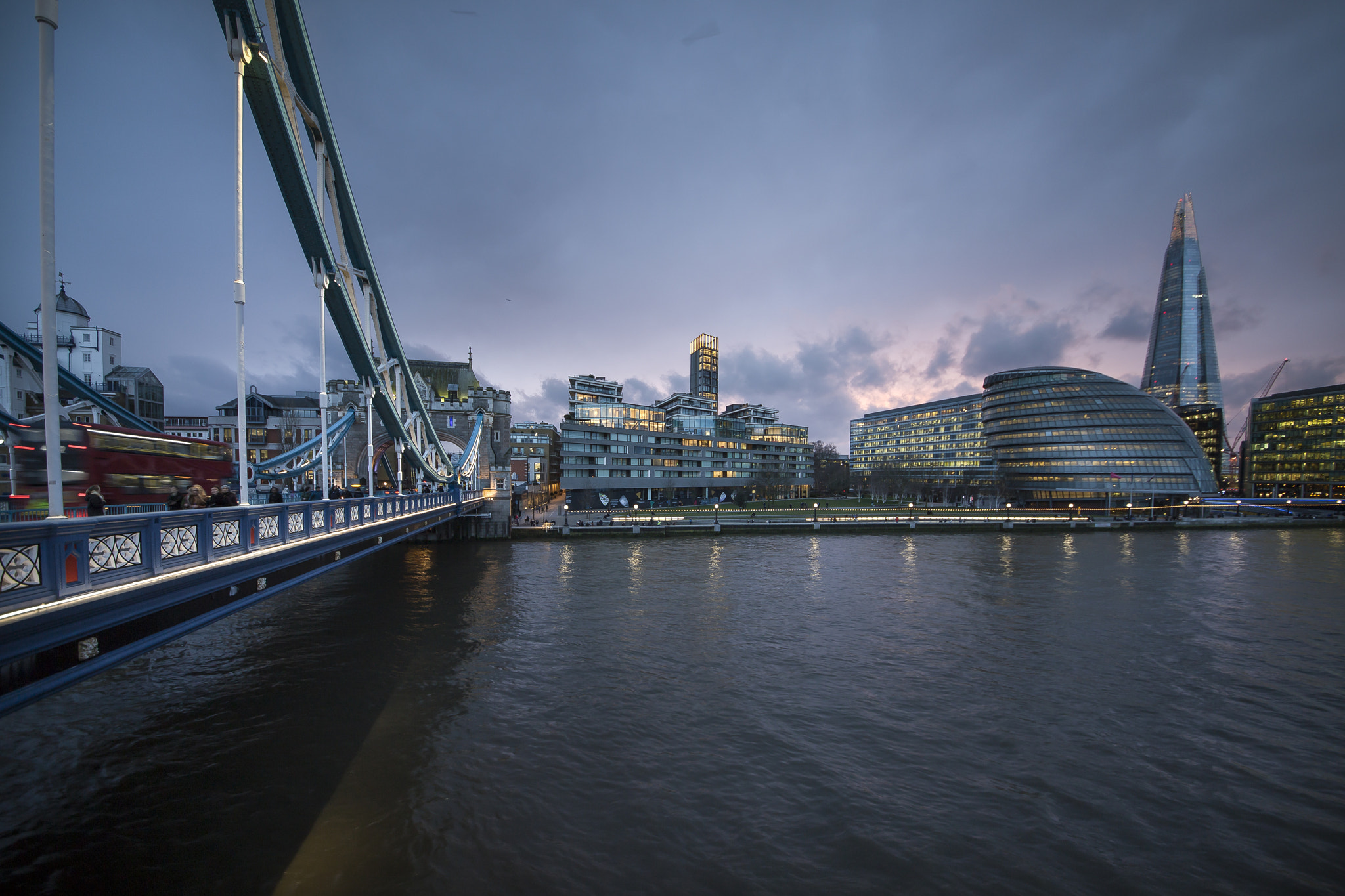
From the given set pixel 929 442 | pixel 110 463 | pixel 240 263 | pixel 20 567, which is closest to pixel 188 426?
pixel 110 463

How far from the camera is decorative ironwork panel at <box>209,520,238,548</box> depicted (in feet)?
29.6

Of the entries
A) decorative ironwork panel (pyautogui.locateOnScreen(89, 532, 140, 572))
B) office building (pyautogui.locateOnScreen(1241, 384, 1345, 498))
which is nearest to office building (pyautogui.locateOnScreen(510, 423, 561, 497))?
decorative ironwork panel (pyautogui.locateOnScreen(89, 532, 140, 572))

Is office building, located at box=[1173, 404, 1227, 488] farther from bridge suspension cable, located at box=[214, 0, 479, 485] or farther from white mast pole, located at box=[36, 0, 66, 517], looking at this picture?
white mast pole, located at box=[36, 0, 66, 517]

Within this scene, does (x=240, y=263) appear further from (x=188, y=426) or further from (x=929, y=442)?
(x=929, y=442)

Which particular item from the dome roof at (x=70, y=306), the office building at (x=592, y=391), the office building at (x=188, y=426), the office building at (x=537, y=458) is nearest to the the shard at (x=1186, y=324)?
the office building at (x=592, y=391)

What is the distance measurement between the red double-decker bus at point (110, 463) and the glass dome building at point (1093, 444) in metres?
107

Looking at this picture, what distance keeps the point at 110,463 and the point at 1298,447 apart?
17248 cm

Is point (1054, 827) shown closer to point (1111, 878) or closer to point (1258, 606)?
point (1111, 878)

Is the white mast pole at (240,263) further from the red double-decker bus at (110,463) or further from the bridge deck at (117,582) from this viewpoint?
Answer: the red double-decker bus at (110,463)

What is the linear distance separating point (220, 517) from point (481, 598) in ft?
55.7

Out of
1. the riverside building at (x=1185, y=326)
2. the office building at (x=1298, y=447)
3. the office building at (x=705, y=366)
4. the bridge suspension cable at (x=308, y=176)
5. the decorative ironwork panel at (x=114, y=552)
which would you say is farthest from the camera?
the office building at (x=705, y=366)

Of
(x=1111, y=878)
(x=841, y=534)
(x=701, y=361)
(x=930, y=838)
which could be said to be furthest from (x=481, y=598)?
(x=701, y=361)

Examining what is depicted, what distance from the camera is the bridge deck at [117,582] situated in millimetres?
5785

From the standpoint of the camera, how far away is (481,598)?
25031 mm
